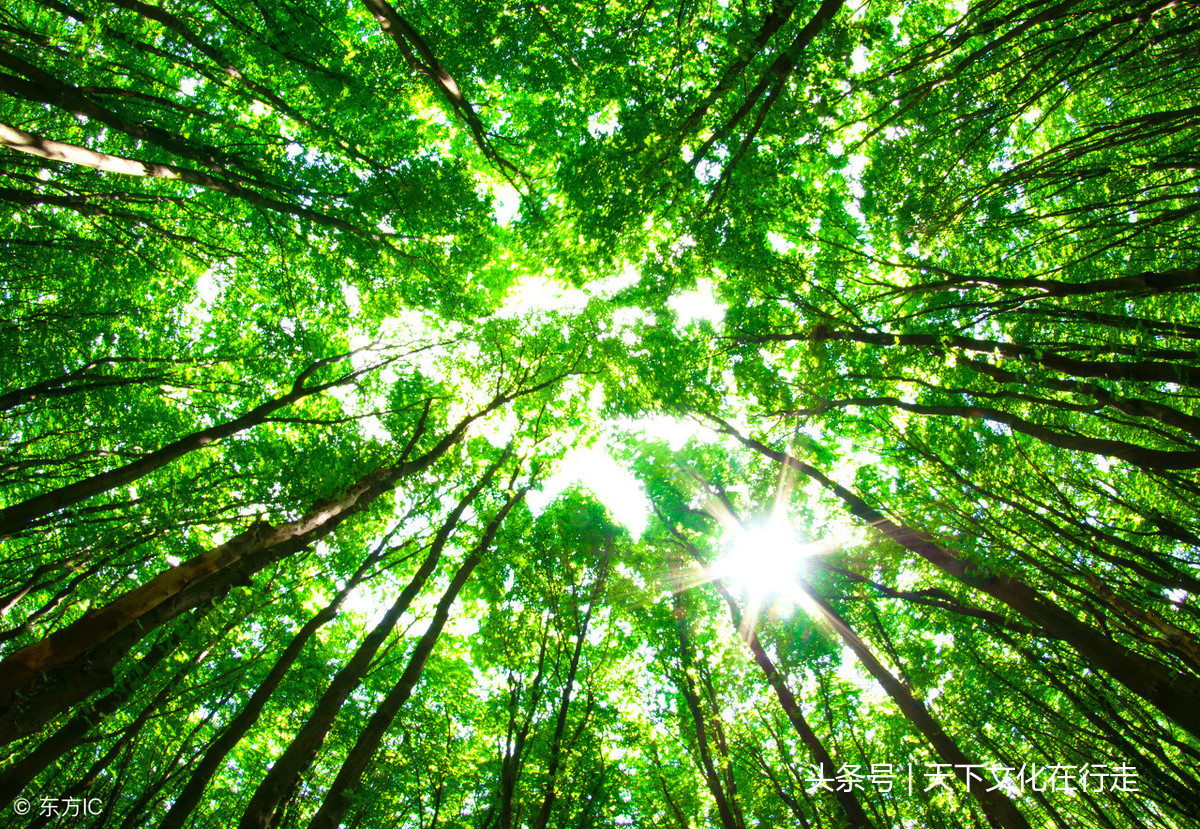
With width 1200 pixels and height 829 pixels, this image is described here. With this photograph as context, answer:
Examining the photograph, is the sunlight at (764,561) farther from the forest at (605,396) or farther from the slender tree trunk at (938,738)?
the slender tree trunk at (938,738)

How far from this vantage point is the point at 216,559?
4.62m

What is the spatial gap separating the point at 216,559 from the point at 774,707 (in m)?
11.0

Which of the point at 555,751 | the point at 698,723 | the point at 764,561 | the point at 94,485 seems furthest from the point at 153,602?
the point at 764,561

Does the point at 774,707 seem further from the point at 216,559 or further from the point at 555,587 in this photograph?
the point at 216,559

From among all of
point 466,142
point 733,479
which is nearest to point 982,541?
point 733,479

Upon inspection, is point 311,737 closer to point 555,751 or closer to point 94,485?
point 94,485

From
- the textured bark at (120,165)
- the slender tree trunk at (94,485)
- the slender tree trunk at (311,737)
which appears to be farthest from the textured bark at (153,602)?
the textured bark at (120,165)

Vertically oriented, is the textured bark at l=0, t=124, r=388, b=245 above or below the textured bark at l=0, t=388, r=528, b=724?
above

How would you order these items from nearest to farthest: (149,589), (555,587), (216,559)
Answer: (149,589) → (216,559) → (555,587)

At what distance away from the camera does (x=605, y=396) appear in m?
8.76

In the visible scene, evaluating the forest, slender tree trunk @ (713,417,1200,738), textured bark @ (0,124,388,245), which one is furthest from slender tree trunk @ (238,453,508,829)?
slender tree trunk @ (713,417,1200,738)

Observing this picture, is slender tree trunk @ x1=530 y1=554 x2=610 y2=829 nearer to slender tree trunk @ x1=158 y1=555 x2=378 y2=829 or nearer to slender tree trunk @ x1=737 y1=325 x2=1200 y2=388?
slender tree trunk @ x1=158 y1=555 x2=378 y2=829

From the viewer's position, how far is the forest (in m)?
4.20

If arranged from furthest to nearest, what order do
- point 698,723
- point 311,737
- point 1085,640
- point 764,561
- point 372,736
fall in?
point 764,561 → point 698,723 → point 372,736 → point 311,737 → point 1085,640
